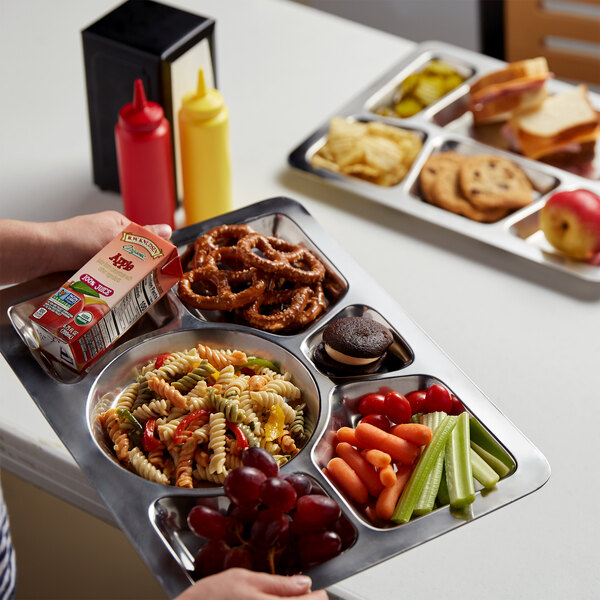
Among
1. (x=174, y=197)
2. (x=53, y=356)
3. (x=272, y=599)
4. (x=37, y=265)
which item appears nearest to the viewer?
(x=272, y=599)

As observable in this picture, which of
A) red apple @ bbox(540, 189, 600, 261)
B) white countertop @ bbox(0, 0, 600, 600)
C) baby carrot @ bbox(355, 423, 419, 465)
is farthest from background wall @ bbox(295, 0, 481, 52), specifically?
baby carrot @ bbox(355, 423, 419, 465)

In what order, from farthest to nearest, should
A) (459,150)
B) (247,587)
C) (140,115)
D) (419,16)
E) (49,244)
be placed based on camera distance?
(419,16) < (459,150) < (140,115) < (49,244) < (247,587)

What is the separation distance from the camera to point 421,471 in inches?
46.8

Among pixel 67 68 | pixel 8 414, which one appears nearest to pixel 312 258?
pixel 8 414

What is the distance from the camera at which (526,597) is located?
3.69 feet

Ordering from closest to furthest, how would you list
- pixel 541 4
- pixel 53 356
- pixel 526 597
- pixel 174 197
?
pixel 526 597 → pixel 53 356 → pixel 174 197 → pixel 541 4

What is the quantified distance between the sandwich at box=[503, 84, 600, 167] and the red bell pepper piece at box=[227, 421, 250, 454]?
3.48ft

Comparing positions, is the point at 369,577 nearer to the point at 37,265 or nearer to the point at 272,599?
the point at 272,599

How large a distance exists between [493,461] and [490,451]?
0.7 inches

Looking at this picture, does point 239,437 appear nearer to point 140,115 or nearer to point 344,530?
point 344,530

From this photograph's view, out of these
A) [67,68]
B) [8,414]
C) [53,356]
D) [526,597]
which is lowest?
[526,597]

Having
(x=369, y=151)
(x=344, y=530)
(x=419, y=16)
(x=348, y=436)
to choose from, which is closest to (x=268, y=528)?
(x=344, y=530)

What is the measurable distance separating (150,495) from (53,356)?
327mm

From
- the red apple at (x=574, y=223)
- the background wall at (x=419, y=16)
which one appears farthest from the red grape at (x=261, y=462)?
the background wall at (x=419, y=16)
